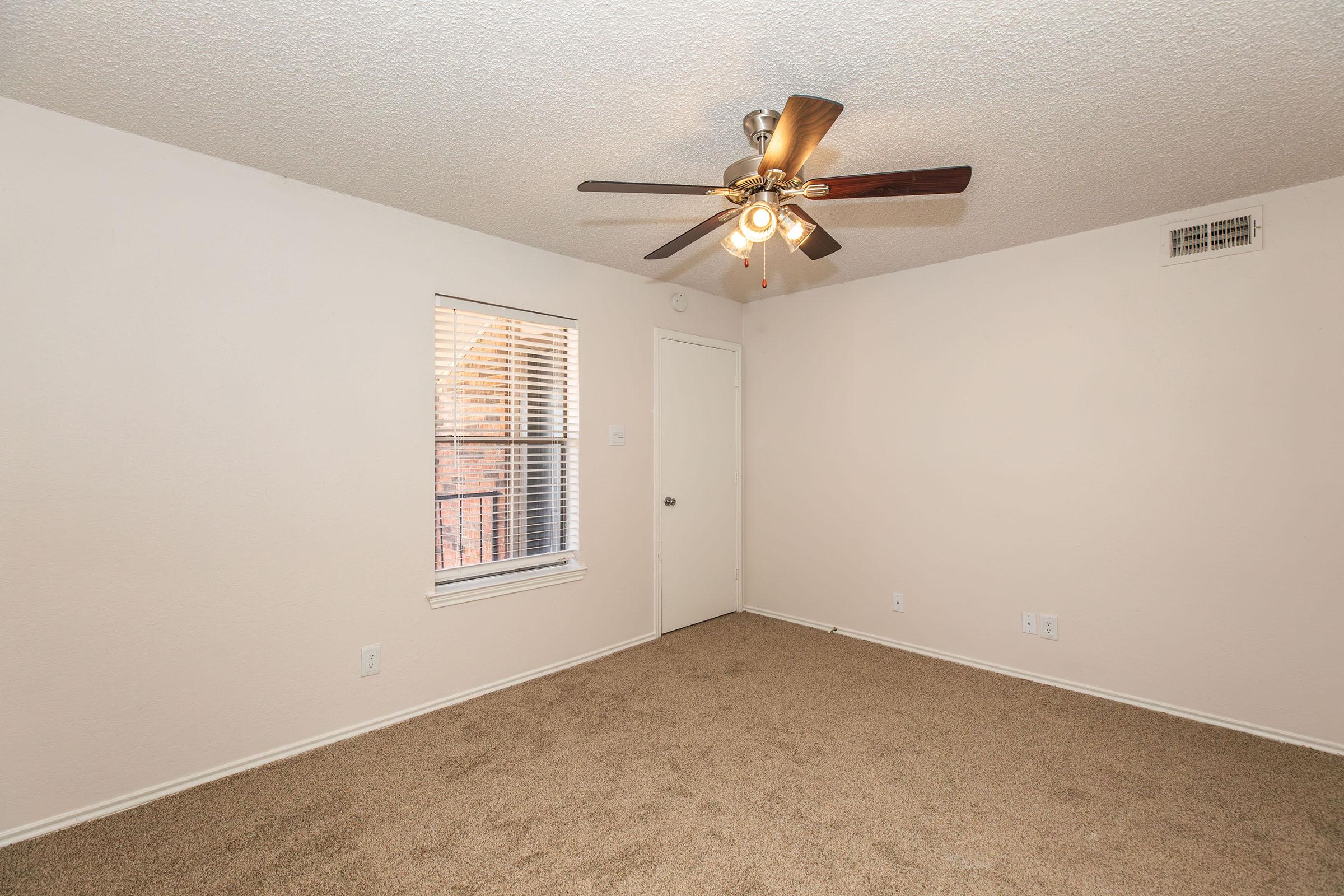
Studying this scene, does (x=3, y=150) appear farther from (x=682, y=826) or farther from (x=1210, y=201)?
(x=1210, y=201)

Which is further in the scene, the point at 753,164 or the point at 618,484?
the point at 618,484

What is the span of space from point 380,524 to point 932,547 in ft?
10.2

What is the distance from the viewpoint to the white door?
4.02 m

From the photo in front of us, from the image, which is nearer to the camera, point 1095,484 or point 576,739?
point 576,739

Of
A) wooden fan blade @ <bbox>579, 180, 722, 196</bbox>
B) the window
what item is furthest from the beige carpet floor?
wooden fan blade @ <bbox>579, 180, 722, 196</bbox>

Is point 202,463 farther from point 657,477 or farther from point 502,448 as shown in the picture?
→ point 657,477

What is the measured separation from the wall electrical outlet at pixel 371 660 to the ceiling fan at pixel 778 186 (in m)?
2.23

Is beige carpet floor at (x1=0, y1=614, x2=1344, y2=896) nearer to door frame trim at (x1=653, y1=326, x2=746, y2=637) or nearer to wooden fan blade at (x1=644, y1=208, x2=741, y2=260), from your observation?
door frame trim at (x1=653, y1=326, x2=746, y2=637)

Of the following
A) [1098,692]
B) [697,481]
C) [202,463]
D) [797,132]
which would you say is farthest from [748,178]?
[1098,692]

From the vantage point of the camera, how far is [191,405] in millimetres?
2248

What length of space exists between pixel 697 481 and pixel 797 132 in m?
2.91

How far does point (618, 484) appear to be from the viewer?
146 inches

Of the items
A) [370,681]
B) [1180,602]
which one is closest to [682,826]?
[370,681]

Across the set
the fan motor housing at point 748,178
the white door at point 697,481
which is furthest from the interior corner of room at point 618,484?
the white door at point 697,481
